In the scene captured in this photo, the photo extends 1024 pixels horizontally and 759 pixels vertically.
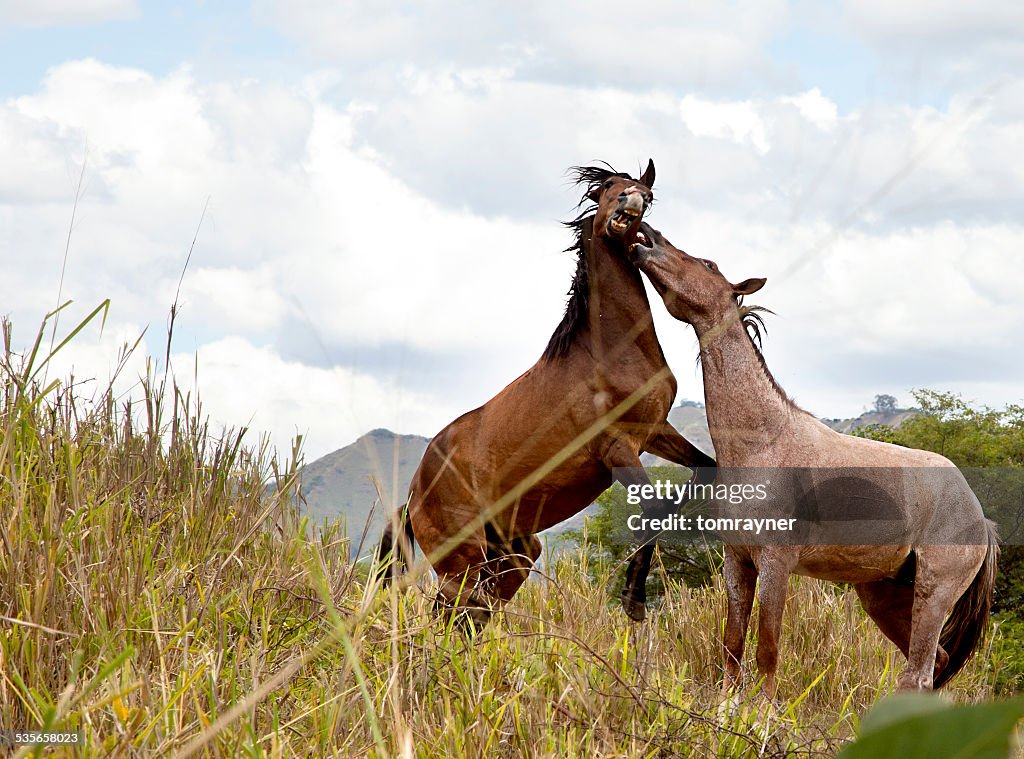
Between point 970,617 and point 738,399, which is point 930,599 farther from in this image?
point 738,399

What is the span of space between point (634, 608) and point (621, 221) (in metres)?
1.64

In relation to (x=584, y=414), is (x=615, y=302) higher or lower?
higher

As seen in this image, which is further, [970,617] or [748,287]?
[970,617]

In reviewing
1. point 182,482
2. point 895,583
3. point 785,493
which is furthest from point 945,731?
point 182,482

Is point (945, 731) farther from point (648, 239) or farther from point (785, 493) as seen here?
point (648, 239)

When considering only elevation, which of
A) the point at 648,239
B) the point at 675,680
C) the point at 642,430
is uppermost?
the point at 648,239

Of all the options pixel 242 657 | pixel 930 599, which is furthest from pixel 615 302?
pixel 242 657

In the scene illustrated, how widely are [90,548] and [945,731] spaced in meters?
3.49

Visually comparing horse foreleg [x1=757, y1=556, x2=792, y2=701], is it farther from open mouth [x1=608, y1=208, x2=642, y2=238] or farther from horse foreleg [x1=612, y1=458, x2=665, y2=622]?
open mouth [x1=608, y1=208, x2=642, y2=238]

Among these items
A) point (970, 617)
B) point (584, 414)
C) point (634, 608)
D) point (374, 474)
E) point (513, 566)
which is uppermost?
point (584, 414)

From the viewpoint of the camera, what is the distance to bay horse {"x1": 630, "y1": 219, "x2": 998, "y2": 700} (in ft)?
13.1

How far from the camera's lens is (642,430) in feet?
14.0

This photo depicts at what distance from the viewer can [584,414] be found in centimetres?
436

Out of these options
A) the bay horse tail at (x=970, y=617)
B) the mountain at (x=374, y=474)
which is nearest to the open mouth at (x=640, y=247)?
the mountain at (x=374, y=474)
